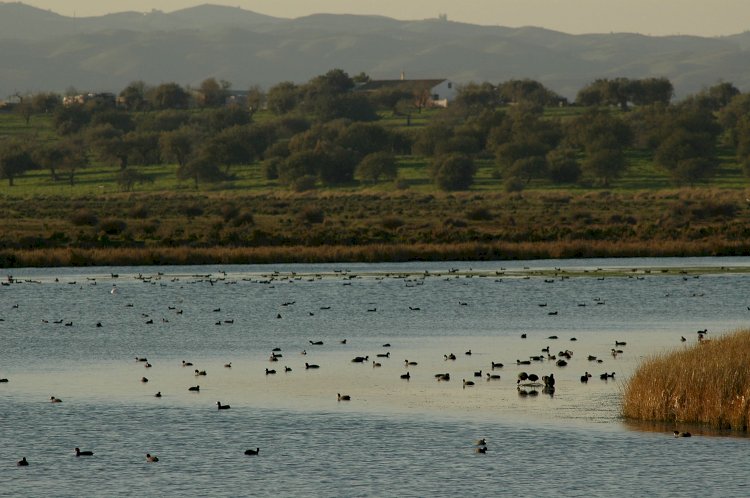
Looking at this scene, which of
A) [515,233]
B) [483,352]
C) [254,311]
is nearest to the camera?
[483,352]

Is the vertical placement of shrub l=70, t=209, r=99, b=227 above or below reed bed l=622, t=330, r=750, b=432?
below

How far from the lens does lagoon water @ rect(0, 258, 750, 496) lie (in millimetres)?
27109

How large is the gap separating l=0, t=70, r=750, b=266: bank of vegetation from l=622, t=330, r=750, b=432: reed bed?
51.2 metres

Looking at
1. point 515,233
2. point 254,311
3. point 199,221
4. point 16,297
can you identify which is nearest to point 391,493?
point 254,311

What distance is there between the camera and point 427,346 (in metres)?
46.9

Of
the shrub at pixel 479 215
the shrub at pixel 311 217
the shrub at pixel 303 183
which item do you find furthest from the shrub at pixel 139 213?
the shrub at pixel 303 183

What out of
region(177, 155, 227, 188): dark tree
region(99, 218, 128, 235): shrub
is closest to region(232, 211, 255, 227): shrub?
region(99, 218, 128, 235): shrub

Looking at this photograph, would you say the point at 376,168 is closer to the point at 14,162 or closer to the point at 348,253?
the point at 14,162

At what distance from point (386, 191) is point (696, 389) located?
376 feet

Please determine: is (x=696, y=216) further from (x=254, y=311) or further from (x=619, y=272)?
(x=254, y=311)

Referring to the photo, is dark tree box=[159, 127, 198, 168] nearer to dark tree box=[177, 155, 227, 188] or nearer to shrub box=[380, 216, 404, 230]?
dark tree box=[177, 155, 227, 188]

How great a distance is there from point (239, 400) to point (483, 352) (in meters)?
10.9

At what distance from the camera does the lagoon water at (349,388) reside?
27.1m

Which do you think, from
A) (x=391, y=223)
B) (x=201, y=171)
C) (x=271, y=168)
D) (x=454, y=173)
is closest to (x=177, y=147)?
(x=271, y=168)
